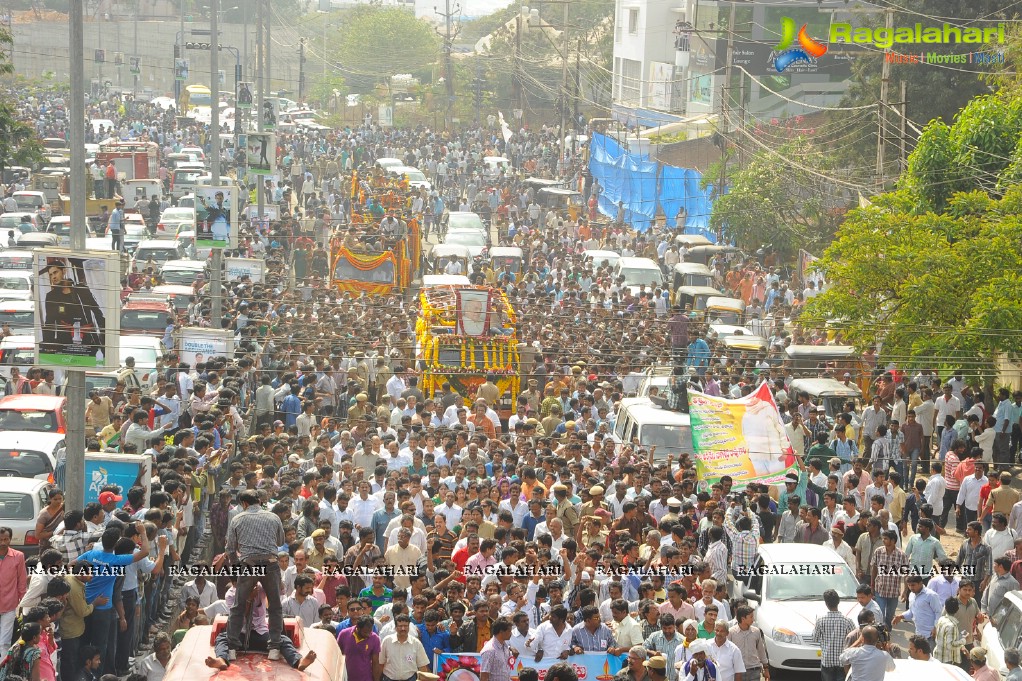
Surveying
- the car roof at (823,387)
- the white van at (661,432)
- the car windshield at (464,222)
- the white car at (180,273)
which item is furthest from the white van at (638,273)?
the white van at (661,432)

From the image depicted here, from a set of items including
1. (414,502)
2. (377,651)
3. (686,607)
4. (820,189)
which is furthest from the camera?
(820,189)

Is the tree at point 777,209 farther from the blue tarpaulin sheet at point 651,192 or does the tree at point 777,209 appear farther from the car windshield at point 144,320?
the car windshield at point 144,320

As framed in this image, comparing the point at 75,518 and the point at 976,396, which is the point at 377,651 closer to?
the point at 75,518

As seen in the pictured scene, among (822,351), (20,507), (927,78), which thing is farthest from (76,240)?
(927,78)

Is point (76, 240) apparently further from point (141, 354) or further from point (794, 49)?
point (794, 49)

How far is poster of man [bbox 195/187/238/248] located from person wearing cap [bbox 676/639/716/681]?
607 inches

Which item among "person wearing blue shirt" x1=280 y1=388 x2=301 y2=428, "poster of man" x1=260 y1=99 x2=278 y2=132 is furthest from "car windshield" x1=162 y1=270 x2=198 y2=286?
"poster of man" x1=260 y1=99 x2=278 y2=132

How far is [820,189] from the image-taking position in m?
36.3

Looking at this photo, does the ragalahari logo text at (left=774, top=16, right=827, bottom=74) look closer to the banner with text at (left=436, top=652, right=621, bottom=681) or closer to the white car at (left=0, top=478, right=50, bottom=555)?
the white car at (left=0, top=478, right=50, bottom=555)

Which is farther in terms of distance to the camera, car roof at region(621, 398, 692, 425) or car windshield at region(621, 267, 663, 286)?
car windshield at region(621, 267, 663, 286)

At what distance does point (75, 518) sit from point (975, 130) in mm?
16743

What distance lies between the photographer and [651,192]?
138 feet

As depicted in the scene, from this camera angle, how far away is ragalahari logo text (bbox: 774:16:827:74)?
48.4 meters

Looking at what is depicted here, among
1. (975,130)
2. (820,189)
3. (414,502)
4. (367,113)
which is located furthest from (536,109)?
(414,502)
